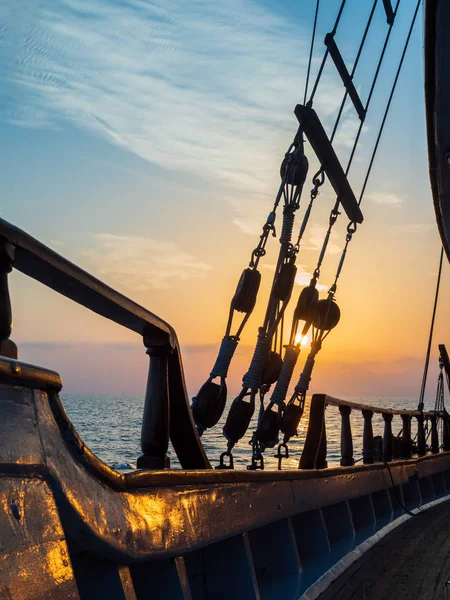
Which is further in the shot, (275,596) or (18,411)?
(275,596)

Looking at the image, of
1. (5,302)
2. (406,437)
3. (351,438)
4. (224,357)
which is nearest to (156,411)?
(5,302)

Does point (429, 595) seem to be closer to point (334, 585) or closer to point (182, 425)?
point (334, 585)

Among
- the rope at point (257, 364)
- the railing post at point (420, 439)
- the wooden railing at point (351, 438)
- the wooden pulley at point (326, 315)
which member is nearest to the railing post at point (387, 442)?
the wooden railing at point (351, 438)

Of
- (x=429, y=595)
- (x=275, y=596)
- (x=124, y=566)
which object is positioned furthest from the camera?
(x=429, y=595)

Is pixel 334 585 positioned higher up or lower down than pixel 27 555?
lower down

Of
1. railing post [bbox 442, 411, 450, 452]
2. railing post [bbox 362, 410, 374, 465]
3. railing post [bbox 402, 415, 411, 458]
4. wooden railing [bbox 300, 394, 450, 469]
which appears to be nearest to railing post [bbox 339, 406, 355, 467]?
wooden railing [bbox 300, 394, 450, 469]

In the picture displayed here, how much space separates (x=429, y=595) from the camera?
5.03 meters

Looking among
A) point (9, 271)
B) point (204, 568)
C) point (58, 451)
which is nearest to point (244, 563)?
point (204, 568)

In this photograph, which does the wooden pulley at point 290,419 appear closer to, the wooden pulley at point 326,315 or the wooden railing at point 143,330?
the wooden pulley at point 326,315

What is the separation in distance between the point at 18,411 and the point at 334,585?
3804 millimetres

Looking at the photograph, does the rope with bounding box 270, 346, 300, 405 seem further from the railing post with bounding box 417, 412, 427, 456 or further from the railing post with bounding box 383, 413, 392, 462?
the railing post with bounding box 417, 412, 427, 456

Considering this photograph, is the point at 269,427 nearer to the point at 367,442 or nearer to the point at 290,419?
the point at 290,419

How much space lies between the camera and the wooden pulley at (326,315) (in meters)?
8.58

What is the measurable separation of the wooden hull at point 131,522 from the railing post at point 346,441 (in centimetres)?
166
